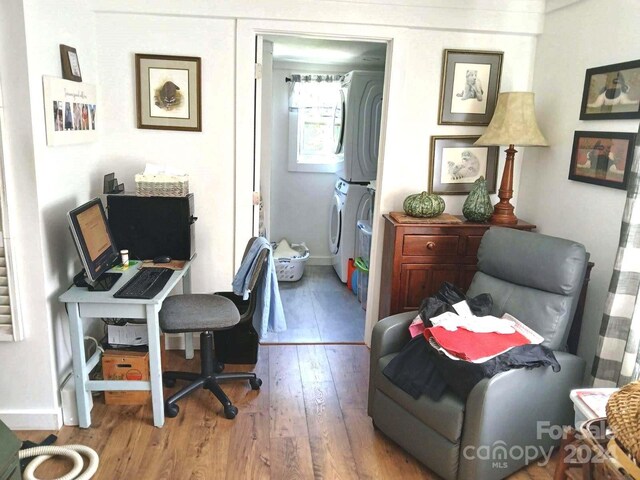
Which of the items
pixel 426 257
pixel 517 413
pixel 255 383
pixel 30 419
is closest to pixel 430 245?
pixel 426 257

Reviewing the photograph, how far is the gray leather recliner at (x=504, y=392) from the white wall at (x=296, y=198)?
2913 mm

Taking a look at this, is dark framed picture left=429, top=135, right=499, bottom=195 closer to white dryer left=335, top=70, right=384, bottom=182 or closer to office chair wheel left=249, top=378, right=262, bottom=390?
white dryer left=335, top=70, right=384, bottom=182

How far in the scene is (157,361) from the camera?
239cm

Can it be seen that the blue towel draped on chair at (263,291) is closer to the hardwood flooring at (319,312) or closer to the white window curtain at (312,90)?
the hardwood flooring at (319,312)

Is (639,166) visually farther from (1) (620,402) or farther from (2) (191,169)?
(2) (191,169)

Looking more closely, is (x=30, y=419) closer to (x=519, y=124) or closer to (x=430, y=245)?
(x=430, y=245)

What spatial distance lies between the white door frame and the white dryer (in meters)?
1.45

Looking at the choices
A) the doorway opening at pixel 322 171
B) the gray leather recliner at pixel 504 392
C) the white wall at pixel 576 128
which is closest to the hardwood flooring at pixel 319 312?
the doorway opening at pixel 322 171

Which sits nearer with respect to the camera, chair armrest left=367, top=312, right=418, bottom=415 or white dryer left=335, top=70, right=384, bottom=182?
chair armrest left=367, top=312, right=418, bottom=415

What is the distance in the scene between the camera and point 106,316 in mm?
2352

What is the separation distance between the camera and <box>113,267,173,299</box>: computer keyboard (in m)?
2.35

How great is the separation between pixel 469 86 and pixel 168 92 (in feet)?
6.21

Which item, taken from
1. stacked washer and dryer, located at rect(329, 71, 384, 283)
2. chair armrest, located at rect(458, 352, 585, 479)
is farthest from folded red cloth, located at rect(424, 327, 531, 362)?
stacked washer and dryer, located at rect(329, 71, 384, 283)

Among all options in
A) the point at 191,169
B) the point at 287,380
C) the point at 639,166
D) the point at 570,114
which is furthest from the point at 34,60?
the point at 570,114
